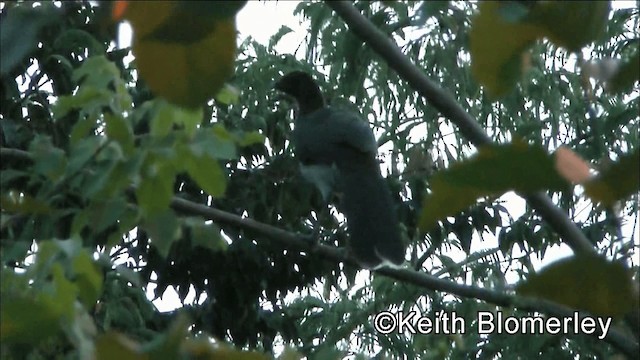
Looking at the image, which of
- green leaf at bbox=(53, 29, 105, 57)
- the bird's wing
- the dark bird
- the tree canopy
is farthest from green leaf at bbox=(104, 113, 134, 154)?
green leaf at bbox=(53, 29, 105, 57)

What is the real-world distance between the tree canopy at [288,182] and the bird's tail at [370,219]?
144 millimetres

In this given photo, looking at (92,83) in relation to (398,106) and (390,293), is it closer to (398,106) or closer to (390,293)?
(390,293)

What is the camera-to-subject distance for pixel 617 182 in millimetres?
582

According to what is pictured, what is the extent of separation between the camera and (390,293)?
16.5ft

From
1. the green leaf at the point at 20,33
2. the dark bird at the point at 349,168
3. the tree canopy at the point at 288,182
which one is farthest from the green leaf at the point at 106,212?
the dark bird at the point at 349,168

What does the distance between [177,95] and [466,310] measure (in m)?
4.29

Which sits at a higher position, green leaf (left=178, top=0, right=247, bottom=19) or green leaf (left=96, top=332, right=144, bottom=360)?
green leaf (left=178, top=0, right=247, bottom=19)

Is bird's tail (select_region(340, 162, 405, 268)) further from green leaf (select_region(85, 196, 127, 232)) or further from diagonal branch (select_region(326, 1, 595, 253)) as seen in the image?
diagonal branch (select_region(326, 1, 595, 253))

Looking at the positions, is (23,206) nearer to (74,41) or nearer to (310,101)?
(74,41)

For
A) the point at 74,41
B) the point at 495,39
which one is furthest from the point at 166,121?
the point at 74,41

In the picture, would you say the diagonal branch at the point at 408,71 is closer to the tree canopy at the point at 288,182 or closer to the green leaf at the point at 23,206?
the tree canopy at the point at 288,182

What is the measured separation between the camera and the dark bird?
11.6ft

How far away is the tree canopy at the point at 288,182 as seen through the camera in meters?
0.60

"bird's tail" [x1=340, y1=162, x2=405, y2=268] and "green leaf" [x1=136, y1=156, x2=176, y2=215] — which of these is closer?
"green leaf" [x1=136, y1=156, x2=176, y2=215]
